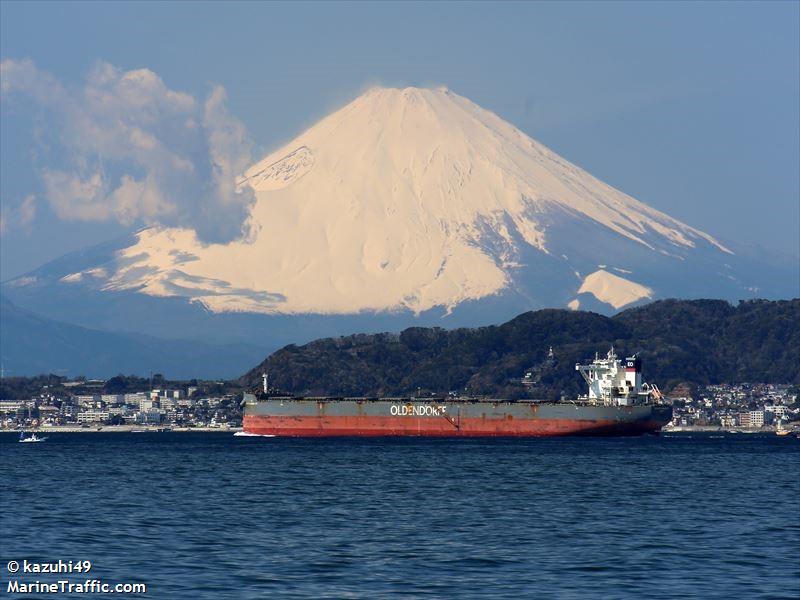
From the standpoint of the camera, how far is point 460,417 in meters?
139

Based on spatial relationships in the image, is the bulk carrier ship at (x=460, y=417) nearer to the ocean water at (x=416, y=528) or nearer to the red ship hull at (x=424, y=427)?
the red ship hull at (x=424, y=427)

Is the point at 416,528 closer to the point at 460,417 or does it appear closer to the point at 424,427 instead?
the point at 460,417

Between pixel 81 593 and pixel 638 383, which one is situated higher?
pixel 638 383

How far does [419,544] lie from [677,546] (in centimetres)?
756

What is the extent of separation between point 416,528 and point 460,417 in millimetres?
86413

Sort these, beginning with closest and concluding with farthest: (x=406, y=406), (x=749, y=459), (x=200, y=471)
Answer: (x=200, y=471) < (x=749, y=459) < (x=406, y=406)

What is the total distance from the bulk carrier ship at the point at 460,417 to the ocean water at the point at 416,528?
141ft

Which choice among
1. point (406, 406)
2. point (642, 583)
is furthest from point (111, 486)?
point (406, 406)

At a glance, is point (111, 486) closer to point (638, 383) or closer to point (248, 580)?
point (248, 580)

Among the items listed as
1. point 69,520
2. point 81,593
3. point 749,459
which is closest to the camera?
point 81,593

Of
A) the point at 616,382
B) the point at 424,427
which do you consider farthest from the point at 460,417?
the point at 616,382

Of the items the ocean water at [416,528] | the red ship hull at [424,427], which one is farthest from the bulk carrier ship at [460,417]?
the ocean water at [416,528]

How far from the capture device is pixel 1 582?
40531 mm

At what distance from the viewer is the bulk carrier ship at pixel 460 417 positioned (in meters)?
136
